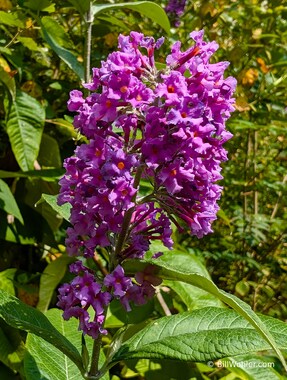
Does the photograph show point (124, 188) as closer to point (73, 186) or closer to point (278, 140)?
point (73, 186)

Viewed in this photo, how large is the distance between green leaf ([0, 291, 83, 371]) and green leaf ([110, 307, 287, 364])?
0.33ft

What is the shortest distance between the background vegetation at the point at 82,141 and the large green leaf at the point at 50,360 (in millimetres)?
291

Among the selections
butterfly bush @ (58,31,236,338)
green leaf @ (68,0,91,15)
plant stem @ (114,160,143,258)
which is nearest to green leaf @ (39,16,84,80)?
green leaf @ (68,0,91,15)

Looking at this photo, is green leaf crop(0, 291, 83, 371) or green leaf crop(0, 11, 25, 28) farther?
green leaf crop(0, 11, 25, 28)

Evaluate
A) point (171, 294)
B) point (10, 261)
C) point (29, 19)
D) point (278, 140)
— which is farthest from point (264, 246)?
point (29, 19)

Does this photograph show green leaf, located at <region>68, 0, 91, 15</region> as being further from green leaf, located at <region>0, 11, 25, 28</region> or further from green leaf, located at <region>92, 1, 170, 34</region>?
green leaf, located at <region>0, 11, 25, 28</region>

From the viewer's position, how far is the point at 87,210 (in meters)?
1.07

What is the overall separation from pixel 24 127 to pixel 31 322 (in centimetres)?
90

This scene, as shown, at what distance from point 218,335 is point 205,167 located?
0.33 m

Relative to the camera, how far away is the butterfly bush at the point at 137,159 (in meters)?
1.03

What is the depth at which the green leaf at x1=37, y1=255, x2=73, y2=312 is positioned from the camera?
1.84 m

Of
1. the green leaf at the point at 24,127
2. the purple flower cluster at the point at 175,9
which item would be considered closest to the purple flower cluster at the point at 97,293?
the green leaf at the point at 24,127

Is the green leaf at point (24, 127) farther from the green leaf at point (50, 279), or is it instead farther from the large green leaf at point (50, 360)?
the large green leaf at point (50, 360)

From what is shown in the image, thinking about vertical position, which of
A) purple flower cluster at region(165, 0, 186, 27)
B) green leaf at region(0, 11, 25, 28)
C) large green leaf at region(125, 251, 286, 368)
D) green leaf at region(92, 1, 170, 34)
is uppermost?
green leaf at region(92, 1, 170, 34)
